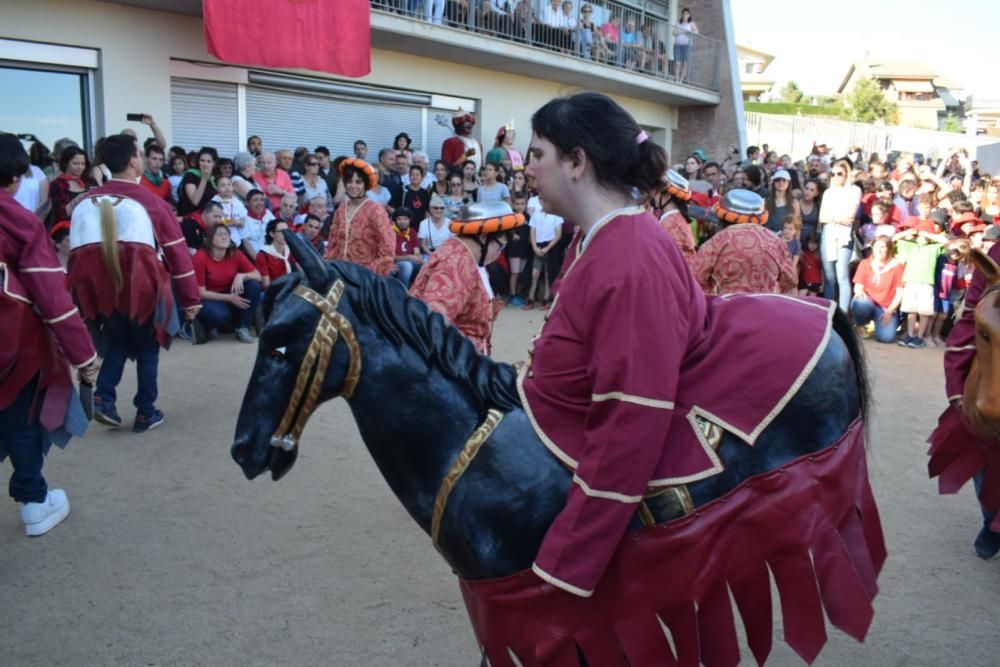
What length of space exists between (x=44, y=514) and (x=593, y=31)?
1777 cm

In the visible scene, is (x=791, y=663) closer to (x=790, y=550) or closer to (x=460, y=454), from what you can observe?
(x=790, y=550)

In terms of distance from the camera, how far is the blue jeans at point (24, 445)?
4285 mm

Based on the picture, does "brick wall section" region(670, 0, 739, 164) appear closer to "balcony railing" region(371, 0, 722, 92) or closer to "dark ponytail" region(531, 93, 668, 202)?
"balcony railing" region(371, 0, 722, 92)

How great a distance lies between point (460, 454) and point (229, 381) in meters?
5.89

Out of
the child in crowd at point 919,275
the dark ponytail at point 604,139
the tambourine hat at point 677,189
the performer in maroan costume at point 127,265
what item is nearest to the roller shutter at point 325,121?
the performer in maroan costume at point 127,265

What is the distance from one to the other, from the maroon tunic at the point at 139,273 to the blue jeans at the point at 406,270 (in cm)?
435

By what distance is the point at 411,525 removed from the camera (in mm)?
4629

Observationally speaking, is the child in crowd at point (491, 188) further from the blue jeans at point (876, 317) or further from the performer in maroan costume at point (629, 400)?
the performer in maroan costume at point (629, 400)

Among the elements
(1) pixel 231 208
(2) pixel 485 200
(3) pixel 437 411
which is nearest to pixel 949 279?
(2) pixel 485 200

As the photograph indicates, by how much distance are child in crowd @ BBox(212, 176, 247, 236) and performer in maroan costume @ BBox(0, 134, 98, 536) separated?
5247 mm

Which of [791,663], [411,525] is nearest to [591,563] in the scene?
[791,663]

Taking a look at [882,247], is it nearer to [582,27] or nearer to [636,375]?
[636,375]

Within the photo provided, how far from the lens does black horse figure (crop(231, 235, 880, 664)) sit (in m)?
2.09

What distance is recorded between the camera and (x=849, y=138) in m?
31.4
